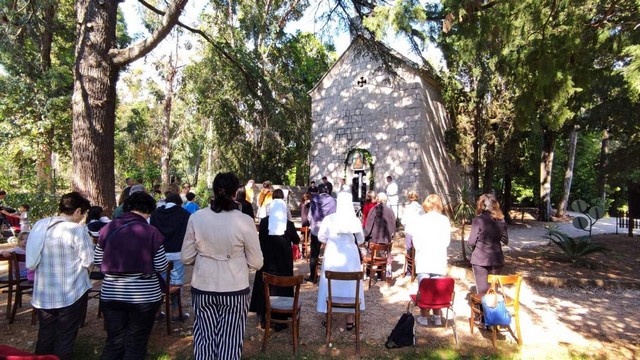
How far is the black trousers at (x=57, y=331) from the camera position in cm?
331

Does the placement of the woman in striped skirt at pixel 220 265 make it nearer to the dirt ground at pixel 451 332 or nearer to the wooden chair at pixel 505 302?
the dirt ground at pixel 451 332

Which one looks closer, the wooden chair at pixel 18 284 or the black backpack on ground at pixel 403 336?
the black backpack on ground at pixel 403 336

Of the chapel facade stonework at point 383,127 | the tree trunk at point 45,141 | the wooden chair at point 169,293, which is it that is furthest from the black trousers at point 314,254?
the tree trunk at point 45,141

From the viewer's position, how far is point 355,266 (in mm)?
4852

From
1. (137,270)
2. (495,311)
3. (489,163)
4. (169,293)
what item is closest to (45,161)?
(169,293)

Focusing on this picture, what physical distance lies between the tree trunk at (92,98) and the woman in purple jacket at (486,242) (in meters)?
5.91

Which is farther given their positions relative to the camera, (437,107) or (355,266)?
(437,107)

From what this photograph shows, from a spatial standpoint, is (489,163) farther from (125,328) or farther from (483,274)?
(125,328)

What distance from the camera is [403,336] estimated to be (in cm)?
452

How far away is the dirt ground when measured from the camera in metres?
4.38

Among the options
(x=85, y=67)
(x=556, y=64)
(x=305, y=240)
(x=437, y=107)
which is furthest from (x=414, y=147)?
(x=85, y=67)

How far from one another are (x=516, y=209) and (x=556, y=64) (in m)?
18.7

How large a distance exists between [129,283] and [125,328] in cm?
41

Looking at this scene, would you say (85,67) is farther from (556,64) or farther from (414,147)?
(414,147)
